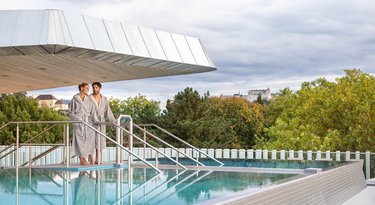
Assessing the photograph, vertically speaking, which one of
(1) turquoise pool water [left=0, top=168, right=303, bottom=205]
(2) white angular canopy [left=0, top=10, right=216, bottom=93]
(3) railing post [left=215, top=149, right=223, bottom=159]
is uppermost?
(2) white angular canopy [left=0, top=10, right=216, bottom=93]

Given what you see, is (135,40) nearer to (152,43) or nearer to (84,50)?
(152,43)

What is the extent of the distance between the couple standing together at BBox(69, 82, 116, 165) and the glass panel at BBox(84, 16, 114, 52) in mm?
965

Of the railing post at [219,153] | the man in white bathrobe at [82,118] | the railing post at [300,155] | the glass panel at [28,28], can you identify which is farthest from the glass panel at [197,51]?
the railing post at [300,155]

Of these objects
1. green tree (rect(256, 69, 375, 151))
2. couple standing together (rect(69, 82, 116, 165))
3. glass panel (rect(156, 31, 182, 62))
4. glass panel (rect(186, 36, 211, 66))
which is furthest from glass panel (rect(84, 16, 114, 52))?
green tree (rect(256, 69, 375, 151))

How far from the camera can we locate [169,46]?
15367mm

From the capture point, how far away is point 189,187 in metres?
9.88

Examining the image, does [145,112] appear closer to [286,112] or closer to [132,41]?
[286,112]

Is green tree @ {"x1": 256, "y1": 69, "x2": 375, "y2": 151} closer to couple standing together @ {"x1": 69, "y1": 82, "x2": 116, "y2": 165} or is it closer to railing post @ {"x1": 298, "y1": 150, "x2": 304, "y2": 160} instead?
railing post @ {"x1": 298, "y1": 150, "x2": 304, "y2": 160}

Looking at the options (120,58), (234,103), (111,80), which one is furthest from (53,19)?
(234,103)

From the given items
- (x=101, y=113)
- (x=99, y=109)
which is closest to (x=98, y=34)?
(x=99, y=109)

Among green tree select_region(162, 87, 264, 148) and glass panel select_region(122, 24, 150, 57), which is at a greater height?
glass panel select_region(122, 24, 150, 57)

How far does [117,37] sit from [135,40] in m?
0.63

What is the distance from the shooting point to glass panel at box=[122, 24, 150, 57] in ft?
46.5

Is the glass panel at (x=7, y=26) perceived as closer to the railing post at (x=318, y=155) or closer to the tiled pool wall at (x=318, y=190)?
the tiled pool wall at (x=318, y=190)
